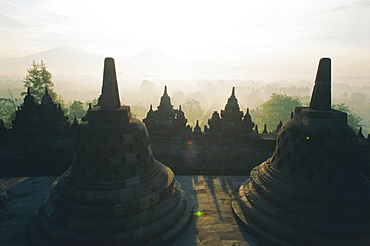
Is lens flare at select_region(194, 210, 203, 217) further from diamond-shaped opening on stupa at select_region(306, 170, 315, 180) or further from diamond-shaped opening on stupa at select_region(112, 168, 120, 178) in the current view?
diamond-shaped opening on stupa at select_region(306, 170, 315, 180)

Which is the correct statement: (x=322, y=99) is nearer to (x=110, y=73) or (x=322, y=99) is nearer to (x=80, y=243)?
(x=110, y=73)

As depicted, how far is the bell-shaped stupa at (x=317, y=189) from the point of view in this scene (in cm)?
618

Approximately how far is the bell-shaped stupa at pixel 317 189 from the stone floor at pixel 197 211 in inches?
28.6

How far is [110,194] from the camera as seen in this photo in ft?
20.5

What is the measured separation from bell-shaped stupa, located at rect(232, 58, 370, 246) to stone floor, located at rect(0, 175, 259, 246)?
73cm

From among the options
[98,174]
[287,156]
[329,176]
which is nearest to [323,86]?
[287,156]

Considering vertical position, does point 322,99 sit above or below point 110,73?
below

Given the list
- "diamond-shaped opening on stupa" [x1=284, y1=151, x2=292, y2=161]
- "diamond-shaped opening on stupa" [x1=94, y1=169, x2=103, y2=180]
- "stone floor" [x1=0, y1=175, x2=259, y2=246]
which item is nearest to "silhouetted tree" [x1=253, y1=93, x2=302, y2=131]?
"stone floor" [x1=0, y1=175, x2=259, y2=246]

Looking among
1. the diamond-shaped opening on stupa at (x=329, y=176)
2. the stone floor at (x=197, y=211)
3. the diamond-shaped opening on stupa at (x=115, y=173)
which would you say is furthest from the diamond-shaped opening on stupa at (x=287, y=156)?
the diamond-shaped opening on stupa at (x=115, y=173)

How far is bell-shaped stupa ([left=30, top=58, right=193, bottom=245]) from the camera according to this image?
602 centimetres

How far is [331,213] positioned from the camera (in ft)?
20.3

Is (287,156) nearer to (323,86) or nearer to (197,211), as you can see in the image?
(323,86)

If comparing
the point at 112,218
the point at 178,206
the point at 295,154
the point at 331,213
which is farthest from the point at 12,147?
the point at 331,213

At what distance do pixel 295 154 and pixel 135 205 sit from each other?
5466 millimetres
